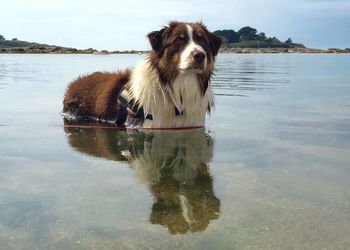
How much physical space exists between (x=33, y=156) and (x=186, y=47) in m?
2.53

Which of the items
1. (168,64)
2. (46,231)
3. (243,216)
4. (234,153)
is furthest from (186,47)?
(46,231)

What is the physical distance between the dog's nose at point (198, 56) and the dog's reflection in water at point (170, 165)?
3.55 feet

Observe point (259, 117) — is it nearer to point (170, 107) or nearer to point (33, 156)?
point (170, 107)

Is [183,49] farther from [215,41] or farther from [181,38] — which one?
[215,41]

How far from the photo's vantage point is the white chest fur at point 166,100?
6.71 metres

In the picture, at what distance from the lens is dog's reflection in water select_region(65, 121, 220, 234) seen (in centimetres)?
330

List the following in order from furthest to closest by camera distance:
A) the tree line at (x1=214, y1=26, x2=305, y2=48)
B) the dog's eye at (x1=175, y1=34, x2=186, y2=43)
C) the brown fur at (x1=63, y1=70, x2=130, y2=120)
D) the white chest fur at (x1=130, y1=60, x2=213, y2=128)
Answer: the tree line at (x1=214, y1=26, x2=305, y2=48), the brown fur at (x1=63, y1=70, x2=130, y2=120), the white chest fur at (x1=130, y1=60, x2=213, y2=128), the dog's eye at (x1=175, y1=34, x2=186, y2=43)

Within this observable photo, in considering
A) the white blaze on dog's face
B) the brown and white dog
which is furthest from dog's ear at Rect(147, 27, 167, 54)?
the white blaze on dog's face

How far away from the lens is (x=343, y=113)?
27.1 ft

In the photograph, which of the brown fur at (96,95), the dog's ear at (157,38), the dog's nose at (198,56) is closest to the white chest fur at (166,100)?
the dog's ear at (157,38)

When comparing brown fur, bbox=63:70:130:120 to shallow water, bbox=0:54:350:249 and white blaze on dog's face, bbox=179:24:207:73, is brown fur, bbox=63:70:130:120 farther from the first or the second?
white blaze on dog's face, bbox=179:24:207:73

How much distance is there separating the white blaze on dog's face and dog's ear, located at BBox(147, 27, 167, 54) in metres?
0.50

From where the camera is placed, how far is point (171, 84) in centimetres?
661

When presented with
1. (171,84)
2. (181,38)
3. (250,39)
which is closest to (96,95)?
(171,84)
